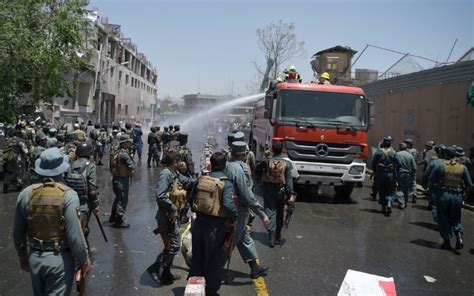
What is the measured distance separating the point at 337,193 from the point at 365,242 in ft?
15.1

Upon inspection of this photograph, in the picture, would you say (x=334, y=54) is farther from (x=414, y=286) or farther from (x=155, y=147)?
(x=414, y=286)

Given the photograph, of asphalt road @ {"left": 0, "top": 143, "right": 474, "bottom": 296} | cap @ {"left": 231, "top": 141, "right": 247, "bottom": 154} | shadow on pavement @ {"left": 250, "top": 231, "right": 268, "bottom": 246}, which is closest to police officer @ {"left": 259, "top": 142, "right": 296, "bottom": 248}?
shadow on pavement @ {"left": 250, "top": 231, "right": 268, "bottom": 246}

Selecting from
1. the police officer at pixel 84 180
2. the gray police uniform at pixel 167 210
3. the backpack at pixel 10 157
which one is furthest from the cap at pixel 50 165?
the backpack at pixel 10 157

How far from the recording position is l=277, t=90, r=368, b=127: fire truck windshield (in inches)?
420

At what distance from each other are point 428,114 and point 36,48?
1382 cm

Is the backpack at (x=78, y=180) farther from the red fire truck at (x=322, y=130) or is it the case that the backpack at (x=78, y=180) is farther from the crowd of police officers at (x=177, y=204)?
the red fire truck at (x=322, y=130)

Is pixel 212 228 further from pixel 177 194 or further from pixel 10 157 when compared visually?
pixel 10 157

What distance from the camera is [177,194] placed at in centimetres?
502

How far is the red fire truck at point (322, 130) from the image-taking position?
10.5 m

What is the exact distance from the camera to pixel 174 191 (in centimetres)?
502

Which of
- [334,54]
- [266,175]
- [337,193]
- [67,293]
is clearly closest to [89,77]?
[334,54]

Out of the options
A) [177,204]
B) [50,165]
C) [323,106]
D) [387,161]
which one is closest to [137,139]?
[323,106]

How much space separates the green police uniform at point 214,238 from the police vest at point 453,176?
4.50 m

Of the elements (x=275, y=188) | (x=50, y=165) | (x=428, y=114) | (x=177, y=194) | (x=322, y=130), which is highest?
(x=428, y=114)
